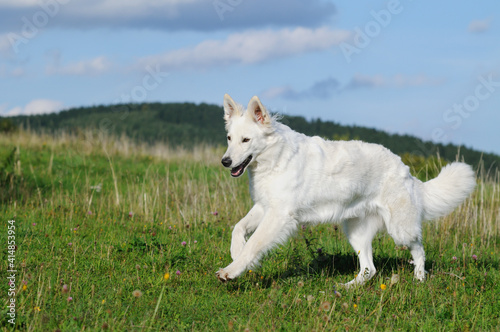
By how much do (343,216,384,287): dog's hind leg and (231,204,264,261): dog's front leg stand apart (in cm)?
139

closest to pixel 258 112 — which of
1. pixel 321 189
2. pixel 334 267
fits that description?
pixel 321 189

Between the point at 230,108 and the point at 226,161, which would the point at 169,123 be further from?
the point at 226,161

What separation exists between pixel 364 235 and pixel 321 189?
104cm

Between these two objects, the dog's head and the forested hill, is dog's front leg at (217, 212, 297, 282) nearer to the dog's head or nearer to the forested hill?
the dog's head

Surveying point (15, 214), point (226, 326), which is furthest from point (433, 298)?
point (15, 214)

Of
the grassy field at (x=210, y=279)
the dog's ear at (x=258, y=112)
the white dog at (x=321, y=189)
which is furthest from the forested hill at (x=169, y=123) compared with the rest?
the dog's ear at (x=258, y=112)

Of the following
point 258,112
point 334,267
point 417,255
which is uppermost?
point 258,112

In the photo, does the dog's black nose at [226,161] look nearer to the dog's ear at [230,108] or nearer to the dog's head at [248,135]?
the dog's head at [248,135]

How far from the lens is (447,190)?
20.6 ft

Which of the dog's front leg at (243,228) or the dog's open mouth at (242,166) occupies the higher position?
the dog's open mouth at (242,166)

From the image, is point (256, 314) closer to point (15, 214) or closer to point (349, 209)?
point (349, 209)

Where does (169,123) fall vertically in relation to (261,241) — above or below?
above

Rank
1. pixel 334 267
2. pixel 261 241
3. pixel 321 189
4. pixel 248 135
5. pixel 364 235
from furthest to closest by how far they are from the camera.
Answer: pixel 334 267, pixel 364 235, pixel 321 189, pixel 248 135, pixel 261 241

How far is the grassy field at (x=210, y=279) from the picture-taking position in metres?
4.35
